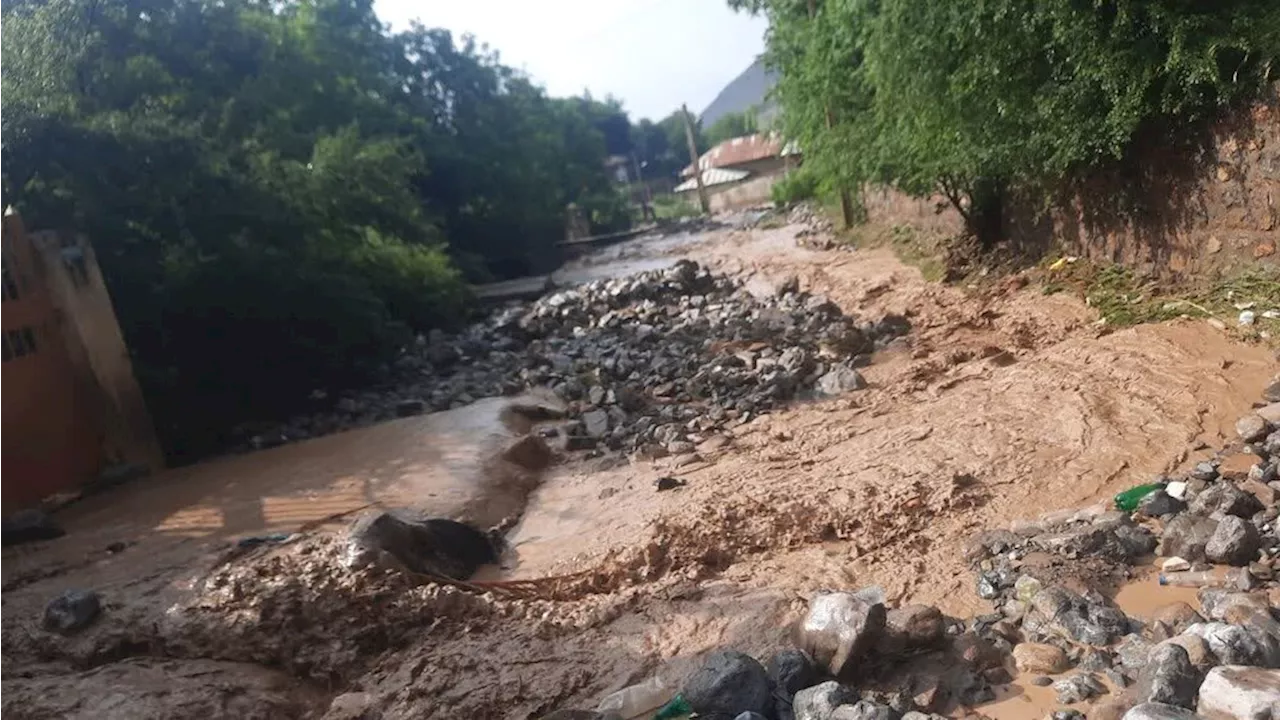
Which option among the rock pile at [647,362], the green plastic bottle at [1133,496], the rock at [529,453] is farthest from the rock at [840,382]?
the green plastic bottle at [1133,496]

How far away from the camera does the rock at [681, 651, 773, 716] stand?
3.48 m

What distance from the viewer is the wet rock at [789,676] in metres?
3.53

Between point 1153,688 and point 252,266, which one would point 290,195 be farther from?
point 1153,688

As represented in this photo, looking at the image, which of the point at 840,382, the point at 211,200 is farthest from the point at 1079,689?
the point at 211,200

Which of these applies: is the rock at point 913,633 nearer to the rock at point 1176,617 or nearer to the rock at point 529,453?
the rock at point 1176,617

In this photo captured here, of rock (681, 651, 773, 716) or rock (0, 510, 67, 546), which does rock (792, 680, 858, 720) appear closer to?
rock (681, 651, 773, 716)

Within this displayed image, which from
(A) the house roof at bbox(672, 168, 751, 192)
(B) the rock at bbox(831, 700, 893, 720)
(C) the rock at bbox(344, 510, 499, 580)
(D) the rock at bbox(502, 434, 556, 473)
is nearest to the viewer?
(B) the rock at bbox(831, 700, 893, 720)

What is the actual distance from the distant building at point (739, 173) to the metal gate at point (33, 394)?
95.9ft

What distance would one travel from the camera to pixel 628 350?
36.6 ft

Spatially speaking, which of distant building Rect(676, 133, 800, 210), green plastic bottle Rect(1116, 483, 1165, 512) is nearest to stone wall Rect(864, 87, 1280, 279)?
green plastic bottle Rect(1116, 483, 1165, 512)

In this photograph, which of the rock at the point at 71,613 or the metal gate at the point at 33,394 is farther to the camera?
the metal gate at the point at 33,394

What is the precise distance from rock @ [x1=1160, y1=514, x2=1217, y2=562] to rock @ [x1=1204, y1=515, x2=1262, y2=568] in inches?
1.9

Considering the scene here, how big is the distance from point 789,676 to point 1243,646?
153 centimetres

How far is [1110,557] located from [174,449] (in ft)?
27.5
